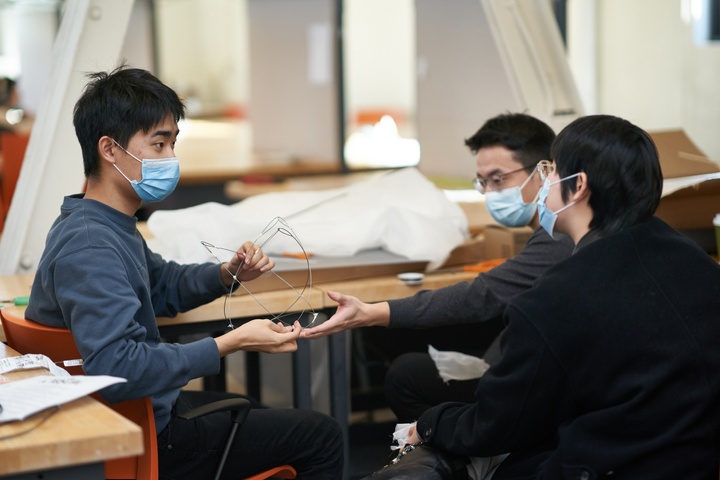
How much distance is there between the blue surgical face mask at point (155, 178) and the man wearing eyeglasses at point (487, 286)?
506 mm

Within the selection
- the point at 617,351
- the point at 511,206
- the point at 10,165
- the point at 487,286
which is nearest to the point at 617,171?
the point at 617,351

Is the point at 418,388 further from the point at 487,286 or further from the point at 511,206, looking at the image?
the point at 511,206

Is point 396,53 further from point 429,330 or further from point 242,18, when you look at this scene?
point 429,330

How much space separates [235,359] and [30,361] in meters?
2.91

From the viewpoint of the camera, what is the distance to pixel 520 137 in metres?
2.57

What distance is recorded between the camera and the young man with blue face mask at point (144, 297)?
1.70 m

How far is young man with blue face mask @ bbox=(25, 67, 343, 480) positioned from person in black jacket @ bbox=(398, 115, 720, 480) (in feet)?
1.93

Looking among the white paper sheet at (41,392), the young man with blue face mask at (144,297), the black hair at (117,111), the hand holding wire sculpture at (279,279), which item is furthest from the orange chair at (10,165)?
the white paper sheet at (41,392)

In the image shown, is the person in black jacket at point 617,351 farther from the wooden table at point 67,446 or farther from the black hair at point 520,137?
the black hair at point 520,137

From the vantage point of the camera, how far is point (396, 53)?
8.10 m

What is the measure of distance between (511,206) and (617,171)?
3.00 feet

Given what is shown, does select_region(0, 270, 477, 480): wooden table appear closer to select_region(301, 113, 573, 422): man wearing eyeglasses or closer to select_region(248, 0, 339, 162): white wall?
select_region(301, 113, 573, 422): man wearing eyeglasses

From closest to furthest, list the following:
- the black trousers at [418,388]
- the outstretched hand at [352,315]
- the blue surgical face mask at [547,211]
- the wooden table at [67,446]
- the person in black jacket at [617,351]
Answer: the wooden table at [67,446] < the person in black jacket at [617,351] < the blue surgical face mask at [547,211] < the outstretched hand at [352,315] < the black trousers at [418,388]

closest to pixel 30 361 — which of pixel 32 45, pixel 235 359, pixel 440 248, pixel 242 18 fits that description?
pixel 440 248
